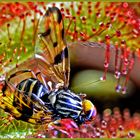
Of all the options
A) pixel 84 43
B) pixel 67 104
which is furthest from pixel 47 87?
pixel 84 43

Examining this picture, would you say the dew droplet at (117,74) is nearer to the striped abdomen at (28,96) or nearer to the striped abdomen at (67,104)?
the striped abdomen at (67,104)

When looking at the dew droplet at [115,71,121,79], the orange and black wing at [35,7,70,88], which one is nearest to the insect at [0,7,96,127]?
the orange and black wing at [35,7,70,88]

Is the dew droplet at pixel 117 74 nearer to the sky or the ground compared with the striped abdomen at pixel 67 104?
nearer to the sky

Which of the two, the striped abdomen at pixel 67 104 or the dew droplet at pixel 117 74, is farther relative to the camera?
the dew droplet at pixel 117 74

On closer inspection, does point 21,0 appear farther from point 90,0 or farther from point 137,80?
point 137,80

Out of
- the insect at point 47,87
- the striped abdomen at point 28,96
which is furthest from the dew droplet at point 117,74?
the striped abdomen at point 28,96

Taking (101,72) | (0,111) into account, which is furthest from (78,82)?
(0,111)
